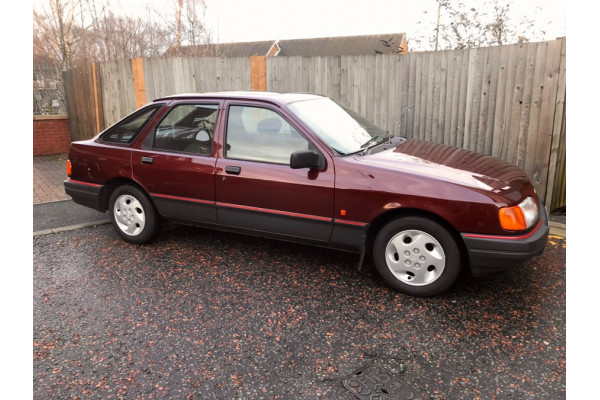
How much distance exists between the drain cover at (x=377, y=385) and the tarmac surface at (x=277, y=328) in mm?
12

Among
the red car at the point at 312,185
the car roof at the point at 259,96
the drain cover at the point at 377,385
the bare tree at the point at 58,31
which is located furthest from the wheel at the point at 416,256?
the bare tree at the point at 58,31

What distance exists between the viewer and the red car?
11.8 ft

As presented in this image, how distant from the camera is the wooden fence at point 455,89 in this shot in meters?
5.67

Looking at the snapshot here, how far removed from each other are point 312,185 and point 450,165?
4.04 feet

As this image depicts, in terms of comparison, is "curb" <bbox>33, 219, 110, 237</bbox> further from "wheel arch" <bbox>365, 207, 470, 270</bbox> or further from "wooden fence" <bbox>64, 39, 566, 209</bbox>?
"wheel arch" <bbox>365, 207, 470, 270</bbox>

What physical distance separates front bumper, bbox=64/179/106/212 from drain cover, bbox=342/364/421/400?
12.4 feet

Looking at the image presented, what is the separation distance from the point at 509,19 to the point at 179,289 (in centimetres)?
776

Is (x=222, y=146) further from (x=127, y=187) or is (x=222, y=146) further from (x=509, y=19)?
(x=509, y=19)

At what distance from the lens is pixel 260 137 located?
172 inches

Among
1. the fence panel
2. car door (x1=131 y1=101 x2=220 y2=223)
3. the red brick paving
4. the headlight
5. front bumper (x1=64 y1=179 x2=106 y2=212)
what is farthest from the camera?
the red brick paving

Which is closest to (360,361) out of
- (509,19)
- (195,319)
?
(195,319)

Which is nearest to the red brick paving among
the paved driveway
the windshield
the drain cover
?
the paved driveway

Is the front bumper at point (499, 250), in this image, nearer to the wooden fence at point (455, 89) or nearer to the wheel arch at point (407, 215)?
the wheel arch at point (407, 215)

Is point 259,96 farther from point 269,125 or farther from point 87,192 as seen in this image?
point 87,192
